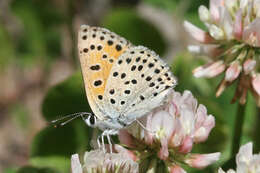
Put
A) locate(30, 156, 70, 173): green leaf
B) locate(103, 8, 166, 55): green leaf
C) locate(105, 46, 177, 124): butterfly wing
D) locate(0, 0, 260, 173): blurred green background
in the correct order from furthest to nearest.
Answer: locate(103, 8, 166, 55): green leaf → locate(0, 0, 260, 173): blurred green background → locate(30, 156, 70, 173): green leaf → locate(105, 46, 177, 124): butterfly wing

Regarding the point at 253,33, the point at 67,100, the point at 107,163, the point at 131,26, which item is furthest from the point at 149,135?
the point at 131,26

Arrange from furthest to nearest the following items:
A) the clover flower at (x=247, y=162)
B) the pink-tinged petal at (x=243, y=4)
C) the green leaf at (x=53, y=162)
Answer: the green leaf at (x=53, y=162), the pink-tinged petal at (x=243, y=4), the clover flower at (x=247, y=162)

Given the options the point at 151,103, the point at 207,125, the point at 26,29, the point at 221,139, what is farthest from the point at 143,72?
the point at 26,29

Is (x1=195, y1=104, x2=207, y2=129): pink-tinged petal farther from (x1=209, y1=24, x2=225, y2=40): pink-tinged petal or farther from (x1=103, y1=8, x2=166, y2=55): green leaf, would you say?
(x1=103, y1=8, x2=166, y2=55): green leaf

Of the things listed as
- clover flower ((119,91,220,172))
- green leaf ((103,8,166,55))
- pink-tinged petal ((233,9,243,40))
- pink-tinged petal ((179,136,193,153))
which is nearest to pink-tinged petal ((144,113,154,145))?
clover flower ((119,91,220,172))

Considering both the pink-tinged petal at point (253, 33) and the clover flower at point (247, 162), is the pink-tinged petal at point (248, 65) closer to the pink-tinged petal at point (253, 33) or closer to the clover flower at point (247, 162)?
the pink-tinged petal at point (253, 33)

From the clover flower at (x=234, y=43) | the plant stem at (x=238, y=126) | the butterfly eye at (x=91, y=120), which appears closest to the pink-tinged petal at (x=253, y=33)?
the clover flower at (x=234, y=43)

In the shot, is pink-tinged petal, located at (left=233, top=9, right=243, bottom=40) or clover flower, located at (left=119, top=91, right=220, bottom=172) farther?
pink-tinged petal, located at (left=233, top=9, right=243, bottom=40)
